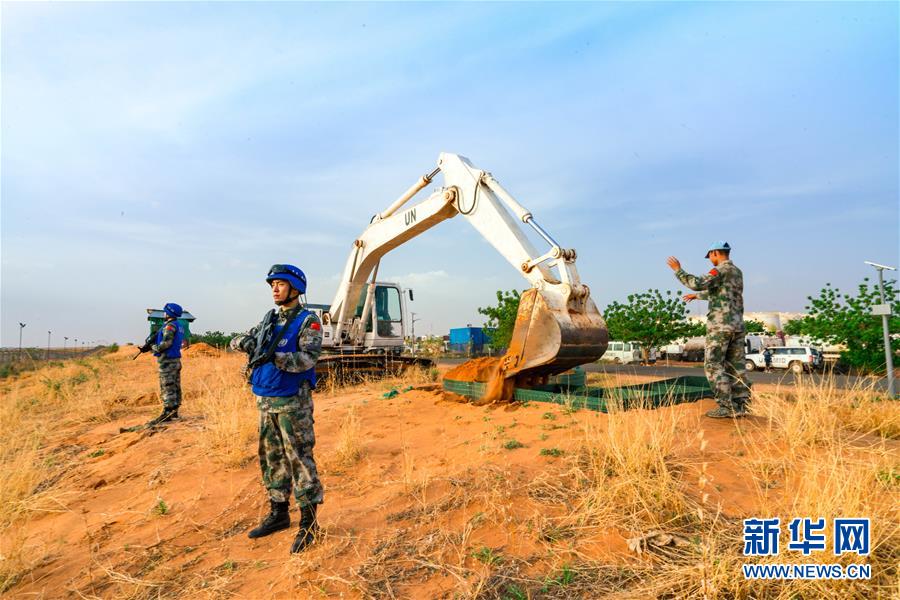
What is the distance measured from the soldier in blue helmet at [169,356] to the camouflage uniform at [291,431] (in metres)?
5.17

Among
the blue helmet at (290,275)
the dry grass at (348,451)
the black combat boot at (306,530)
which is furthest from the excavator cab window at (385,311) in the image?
the black combat boot at (306,530)

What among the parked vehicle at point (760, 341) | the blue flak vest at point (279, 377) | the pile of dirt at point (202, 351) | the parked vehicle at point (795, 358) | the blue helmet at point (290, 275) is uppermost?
the blue helmet at point (290, 275)

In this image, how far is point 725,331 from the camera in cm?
584

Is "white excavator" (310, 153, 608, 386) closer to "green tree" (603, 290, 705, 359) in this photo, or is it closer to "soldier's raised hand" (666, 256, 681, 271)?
"soldier's raised hand" (666, 256, 681, 271)

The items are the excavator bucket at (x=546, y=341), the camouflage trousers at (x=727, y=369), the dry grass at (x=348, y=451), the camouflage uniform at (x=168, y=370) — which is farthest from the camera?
the camouflage uniform at (x=168, y=370)

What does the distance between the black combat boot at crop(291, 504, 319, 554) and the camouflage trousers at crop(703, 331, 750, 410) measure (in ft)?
15.1

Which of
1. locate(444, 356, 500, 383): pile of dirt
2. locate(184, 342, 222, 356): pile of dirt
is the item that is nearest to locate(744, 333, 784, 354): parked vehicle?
locate(444, 356, 500, 383): pile of dirt

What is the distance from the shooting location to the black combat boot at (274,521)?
12.5 ft

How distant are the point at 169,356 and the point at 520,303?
229 inches

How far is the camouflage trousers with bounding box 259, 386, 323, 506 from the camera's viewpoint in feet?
11.9

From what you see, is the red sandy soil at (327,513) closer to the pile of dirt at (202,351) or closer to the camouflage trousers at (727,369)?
the camouflage trousers at (727,369)

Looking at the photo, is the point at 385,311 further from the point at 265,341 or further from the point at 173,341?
the point at 265,341

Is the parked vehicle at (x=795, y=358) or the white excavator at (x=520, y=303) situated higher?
the white excavator at (x=520, y=303)

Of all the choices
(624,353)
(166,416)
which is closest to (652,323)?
(624,353)
